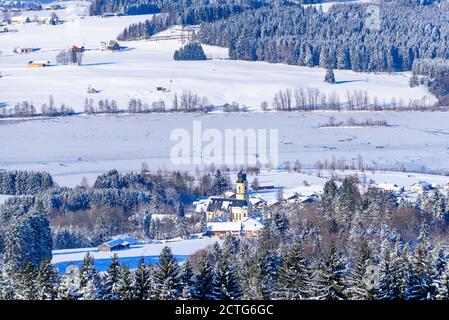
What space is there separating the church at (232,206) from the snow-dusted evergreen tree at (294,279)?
7594 millimetres

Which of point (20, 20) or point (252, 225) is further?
point (20, 20)

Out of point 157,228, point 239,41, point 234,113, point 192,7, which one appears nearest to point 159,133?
point 234,113

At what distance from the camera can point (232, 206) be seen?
16953mm

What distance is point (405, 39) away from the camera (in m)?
42.2

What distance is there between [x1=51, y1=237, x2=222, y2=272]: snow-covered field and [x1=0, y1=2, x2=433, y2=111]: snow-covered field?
16.3 metres

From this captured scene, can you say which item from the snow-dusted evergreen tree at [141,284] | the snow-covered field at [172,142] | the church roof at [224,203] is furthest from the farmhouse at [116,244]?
the snow-dusted evergreen tree at [141,284]

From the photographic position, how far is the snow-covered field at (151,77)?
32.2m

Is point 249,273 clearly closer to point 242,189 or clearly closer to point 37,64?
point 242,189

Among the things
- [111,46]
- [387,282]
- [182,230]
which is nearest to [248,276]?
[387,282]

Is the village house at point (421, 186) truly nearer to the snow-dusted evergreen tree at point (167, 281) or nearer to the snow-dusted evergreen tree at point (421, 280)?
the snow-dusted evergreen tree at point (421, 280)

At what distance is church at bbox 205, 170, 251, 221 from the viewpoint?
54.4ft

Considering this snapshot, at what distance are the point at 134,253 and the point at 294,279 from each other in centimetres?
539

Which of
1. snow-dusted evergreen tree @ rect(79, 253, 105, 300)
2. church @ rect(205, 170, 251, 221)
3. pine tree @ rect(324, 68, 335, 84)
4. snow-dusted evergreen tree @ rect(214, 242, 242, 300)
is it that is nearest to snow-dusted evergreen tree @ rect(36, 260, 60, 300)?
snow-dusted evergreen tree @ rect(79, 253, 105, 300)

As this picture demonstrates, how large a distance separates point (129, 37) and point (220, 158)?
23.1m
